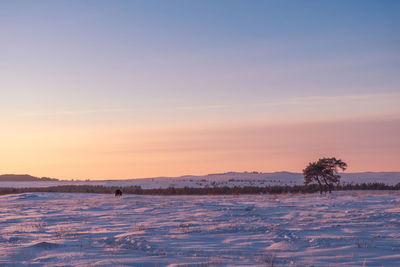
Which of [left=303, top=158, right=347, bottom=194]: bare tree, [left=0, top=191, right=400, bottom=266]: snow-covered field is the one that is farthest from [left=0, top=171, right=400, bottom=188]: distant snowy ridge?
[left=0, top=191, right=400, bottom=266]: snow-covered field

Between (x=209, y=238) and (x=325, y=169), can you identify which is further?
(x=325, y=169)

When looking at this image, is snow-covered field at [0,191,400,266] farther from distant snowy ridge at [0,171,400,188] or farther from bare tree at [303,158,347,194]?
distant snowy ridge at [0,171,400,188]

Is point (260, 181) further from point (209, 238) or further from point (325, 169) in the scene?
point (209, 238)

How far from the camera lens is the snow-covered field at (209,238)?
9555 millimetres

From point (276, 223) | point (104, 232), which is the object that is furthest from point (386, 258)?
point (104, 232)

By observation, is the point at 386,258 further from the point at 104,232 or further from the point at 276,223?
the point at 104,232

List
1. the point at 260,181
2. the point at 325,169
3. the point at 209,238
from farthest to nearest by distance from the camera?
the point at 260,181
the point at 325,169
the point at 209,238

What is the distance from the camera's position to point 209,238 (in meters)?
12.6

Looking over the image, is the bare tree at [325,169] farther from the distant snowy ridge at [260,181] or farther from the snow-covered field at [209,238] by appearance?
the distant snowy ridge at [260,181]

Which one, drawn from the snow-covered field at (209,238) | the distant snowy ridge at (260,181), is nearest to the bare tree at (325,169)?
the snow-covered field at (209,238)

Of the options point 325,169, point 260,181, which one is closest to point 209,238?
point 325,169

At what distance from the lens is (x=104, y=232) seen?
44.9 feet

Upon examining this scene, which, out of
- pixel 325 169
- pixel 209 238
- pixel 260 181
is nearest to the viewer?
pixel 209 238

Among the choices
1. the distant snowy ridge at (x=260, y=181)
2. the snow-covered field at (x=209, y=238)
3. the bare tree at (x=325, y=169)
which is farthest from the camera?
the distant snowy ridge at (x=260, y=181)
